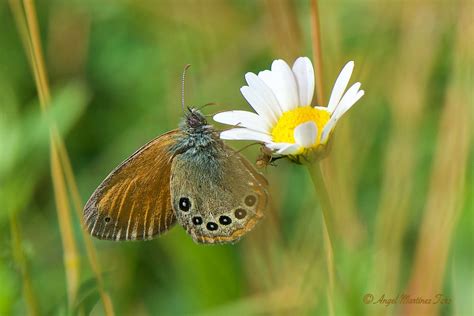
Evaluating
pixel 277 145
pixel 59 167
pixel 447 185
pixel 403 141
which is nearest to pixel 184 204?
pixel 59 167

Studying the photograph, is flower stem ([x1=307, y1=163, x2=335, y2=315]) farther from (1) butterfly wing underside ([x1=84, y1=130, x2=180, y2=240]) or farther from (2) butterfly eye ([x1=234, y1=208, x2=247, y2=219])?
(1) butterfly wing underside ([x1=84, y1=130, x2=180, y2=240])

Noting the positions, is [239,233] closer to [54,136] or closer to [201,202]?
[201,202]

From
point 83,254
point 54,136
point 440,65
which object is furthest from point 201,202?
point 440,65

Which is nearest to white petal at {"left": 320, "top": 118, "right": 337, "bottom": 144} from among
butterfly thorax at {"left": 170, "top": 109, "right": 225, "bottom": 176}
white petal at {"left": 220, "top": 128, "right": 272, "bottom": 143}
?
white petal at {"left": 220, "top": 128, "right": 272, "bottom": 143}

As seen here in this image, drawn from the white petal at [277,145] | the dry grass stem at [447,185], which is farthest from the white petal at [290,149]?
the dry grass stem at [447,185]

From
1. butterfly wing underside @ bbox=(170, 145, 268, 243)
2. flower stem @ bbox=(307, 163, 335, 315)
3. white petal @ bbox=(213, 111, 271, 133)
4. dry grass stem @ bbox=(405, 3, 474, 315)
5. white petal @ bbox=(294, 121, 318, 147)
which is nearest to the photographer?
flower stem @ bbox=(307, 163, 335, 315)

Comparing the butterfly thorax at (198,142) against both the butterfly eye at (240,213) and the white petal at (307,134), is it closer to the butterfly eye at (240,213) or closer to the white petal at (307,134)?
the butterfly eye at (240,213)

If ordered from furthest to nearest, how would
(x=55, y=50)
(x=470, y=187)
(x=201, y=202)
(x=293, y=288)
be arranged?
(x=55, y=50) → (x=293, y=288) → (x=470, y=187) → (x=201, y=202)
